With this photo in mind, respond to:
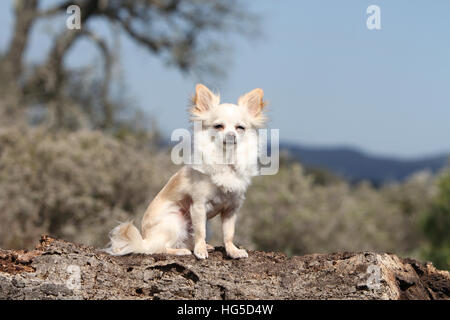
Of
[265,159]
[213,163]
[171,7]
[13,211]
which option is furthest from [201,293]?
[171,7]

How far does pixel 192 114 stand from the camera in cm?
411

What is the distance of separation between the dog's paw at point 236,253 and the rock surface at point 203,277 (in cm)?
5

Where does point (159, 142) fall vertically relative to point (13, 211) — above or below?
above

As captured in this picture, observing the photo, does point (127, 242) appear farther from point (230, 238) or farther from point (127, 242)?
point (230, 238)

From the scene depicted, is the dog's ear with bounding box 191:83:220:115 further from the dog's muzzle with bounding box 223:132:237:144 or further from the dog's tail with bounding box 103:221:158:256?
the dog's tail with bounding box 103:221:158:256

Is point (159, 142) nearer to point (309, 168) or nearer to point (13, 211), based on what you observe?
point (13, 211)

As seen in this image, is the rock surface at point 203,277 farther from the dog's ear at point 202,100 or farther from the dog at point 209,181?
the dog's ear at point 202,100

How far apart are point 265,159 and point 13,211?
20.4 ft

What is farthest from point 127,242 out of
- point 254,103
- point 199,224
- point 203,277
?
point 254,103

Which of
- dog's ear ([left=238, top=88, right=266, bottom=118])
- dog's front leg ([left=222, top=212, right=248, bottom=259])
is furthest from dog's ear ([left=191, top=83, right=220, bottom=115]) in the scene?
dog's front leg ([left=222, top=212, right=248, bottom=259])

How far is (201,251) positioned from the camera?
3.93m

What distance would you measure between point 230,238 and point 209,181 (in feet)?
1.34

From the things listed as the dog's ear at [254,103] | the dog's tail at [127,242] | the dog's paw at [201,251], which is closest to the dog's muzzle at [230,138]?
the dog's ear at [254,103]
